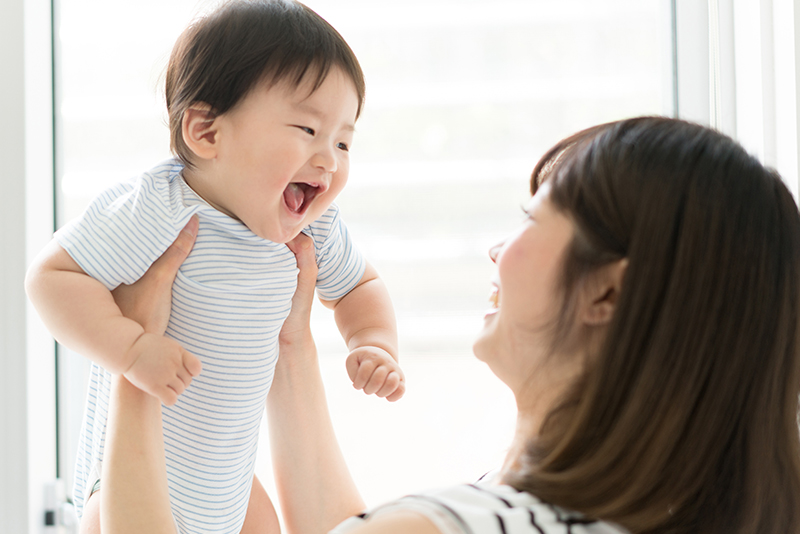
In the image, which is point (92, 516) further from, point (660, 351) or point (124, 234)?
point (660, 351)

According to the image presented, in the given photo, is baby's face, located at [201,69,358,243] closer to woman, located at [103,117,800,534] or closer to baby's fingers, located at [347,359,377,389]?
baby's fingers, located at [347,359,377,389]

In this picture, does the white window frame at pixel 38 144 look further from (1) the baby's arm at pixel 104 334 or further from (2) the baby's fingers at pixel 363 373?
(2) the baby's fingers at pixel 363 373

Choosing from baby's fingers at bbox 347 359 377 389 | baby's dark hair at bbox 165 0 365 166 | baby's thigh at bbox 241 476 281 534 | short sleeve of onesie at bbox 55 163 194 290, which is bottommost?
baby's thigh at bbox 241 476 281 534

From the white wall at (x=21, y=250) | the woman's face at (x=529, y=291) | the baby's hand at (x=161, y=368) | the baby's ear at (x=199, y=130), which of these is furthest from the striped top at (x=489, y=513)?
the white wall at (x=21, y=250)

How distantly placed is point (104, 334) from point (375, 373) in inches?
13.5

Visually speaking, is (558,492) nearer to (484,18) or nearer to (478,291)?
(478,291)

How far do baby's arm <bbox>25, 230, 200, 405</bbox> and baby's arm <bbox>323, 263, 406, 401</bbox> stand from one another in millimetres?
232

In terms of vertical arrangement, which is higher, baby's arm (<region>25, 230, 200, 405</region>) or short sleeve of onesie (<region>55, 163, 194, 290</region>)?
short sleeve of onesie (<region>55, 163, 194, 290</region>)

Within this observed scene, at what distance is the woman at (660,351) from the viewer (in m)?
0.53

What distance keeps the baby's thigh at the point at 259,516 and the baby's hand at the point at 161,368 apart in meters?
0.34

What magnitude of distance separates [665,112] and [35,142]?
1.26 m

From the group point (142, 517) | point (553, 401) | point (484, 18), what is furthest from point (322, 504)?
point (484, 18)

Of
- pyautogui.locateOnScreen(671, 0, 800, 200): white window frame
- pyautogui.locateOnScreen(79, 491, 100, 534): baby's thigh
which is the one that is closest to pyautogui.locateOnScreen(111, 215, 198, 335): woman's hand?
pyautogui.locateOnScreen(79, 491, 100, 534): baby's thigh

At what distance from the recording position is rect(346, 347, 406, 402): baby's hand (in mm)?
815
